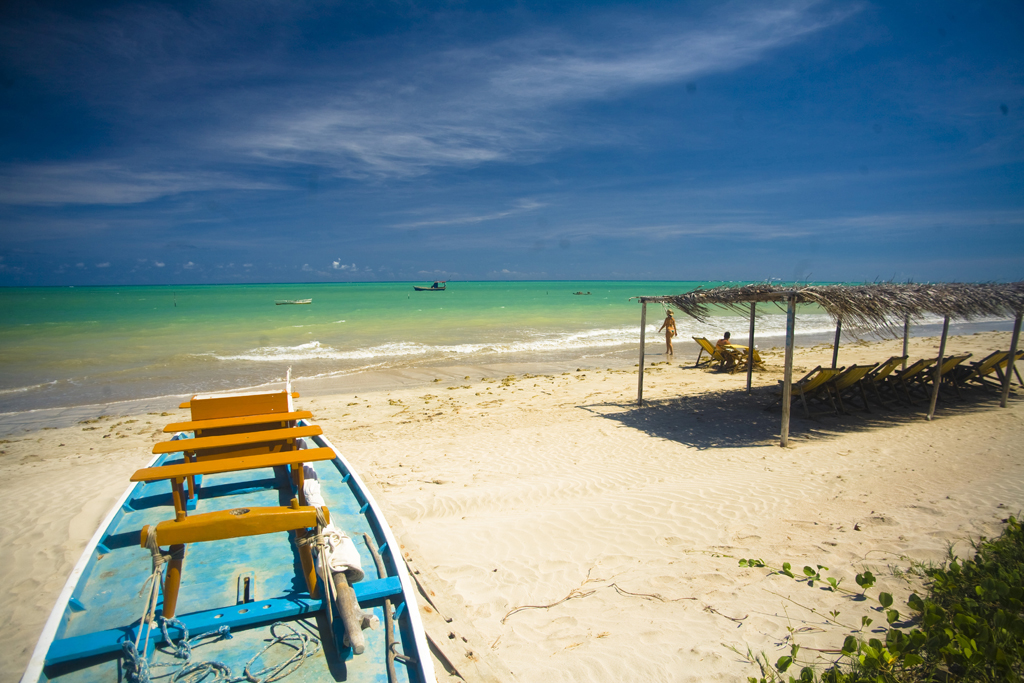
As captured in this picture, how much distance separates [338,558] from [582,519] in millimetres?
2908

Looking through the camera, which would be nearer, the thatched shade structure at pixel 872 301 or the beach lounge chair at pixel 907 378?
the thatched shade structure at pixel 872 301

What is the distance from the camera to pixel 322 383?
13.5 m

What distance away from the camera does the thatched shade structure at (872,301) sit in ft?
23.6

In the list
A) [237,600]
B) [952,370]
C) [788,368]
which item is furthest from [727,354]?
[237,600]

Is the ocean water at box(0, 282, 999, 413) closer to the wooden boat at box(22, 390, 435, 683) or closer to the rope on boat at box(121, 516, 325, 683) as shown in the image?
the wooden boat at box(22, 390, 435, 683)

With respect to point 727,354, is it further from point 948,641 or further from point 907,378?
point 948,641

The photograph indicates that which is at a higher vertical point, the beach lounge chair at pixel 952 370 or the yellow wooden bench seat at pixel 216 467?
the yellow wooden bench seat at pixel 216 467

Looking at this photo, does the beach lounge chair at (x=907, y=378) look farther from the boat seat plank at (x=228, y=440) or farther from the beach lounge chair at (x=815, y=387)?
the boat seat plank at (x=228, y=440)

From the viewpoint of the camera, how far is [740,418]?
8.86 m

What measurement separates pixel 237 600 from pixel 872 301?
883cm

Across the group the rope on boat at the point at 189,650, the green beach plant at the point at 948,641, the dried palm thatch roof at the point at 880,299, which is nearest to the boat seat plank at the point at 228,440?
the rope on boat at the point at 189,650

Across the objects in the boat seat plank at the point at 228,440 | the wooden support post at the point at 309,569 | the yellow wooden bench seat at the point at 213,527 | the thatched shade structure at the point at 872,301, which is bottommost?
the wooden support post at the point at 309,569

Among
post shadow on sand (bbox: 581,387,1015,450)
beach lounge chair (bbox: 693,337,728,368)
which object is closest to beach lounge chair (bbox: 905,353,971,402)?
post shadow on sand (bbox: 581,387,1015,450)

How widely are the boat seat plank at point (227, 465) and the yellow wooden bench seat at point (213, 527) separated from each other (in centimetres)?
35
